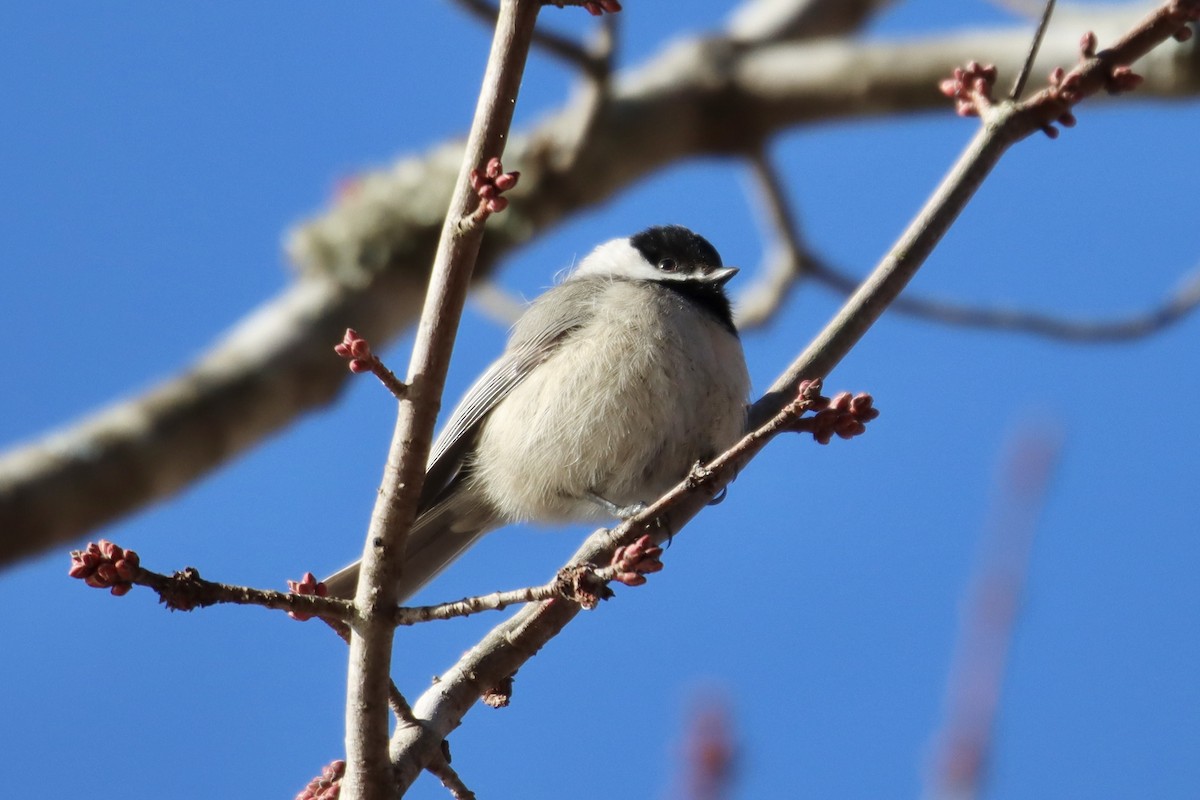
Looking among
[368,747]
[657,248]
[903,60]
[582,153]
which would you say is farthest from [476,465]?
[903,60]

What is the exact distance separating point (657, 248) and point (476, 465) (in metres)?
1.12

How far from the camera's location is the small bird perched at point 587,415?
3.70m

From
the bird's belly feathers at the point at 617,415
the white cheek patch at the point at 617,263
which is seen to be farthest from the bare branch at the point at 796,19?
the bird's belly feathers at the point at 617,415

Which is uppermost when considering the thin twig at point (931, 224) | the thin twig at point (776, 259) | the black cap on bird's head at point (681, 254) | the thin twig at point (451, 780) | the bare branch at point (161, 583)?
the thin twig at point (776, 259)

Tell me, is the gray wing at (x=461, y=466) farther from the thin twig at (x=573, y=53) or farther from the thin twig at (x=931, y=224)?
the thin twig at (x=573, y=53)

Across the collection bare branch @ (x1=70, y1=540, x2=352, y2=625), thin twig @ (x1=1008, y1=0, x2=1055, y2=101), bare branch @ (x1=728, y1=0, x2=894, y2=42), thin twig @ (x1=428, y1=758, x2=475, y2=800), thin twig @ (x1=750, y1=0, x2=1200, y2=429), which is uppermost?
bare branch @ (x1=728, y1=0, x2=894, y2=42)

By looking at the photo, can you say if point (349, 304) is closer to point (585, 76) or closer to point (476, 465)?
point (585, 76)

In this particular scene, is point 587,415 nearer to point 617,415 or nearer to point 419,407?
point 617,415

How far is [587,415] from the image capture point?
3.75 metres

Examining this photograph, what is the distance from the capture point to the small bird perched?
146 inches

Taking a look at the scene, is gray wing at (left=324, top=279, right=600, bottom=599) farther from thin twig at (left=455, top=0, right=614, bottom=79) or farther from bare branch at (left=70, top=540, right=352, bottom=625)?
bare branch at (left=70, top=540, right=352, bottom=625)

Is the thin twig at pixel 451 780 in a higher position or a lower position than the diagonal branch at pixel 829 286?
lower

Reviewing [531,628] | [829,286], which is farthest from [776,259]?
[531,628]

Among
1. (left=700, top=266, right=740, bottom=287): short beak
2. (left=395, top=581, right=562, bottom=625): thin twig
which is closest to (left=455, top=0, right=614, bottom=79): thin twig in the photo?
(left=700, top=266, right=740, bottom=287): short beak
